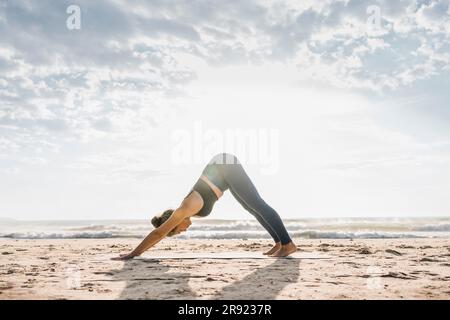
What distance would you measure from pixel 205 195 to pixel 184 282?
1.82 meters

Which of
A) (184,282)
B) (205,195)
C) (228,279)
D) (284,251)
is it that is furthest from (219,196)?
(184,282)

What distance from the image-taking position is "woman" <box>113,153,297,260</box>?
19.6 feet

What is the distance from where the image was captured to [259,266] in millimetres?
5562

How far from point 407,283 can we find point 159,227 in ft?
10.7

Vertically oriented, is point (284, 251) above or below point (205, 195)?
below

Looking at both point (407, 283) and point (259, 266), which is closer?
point (407, 283)

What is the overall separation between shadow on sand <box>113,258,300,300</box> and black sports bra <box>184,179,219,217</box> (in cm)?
98

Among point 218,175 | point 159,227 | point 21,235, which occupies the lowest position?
point 21,235

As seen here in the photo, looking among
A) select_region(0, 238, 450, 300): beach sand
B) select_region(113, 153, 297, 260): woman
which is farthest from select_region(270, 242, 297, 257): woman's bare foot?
select_region(0, 238, 450, 300): beach sand

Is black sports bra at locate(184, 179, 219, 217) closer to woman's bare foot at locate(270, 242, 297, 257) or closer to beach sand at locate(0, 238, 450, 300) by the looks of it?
beach sand at locate(0, 238, 450, 300)

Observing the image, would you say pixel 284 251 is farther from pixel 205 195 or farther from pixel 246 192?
pixel 205 195

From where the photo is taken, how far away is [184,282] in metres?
4.38
